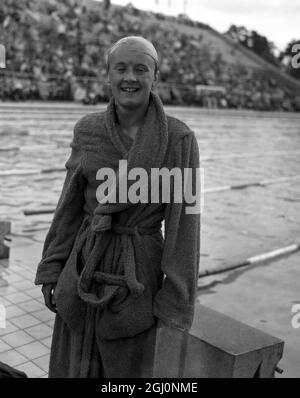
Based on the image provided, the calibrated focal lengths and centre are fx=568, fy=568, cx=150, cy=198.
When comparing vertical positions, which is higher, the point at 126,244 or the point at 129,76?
the point at 129,76

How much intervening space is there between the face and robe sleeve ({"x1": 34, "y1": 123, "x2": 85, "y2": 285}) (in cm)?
27

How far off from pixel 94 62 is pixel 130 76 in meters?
24.9

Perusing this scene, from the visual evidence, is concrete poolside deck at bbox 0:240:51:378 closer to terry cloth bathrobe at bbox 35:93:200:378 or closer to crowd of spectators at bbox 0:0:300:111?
terry cloth bathrobe at bbox 35:93:200:378

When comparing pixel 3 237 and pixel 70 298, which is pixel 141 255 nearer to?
pixel 70 298

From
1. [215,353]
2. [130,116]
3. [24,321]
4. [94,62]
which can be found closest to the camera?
[130,116]

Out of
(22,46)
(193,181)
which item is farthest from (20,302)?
(22,46)

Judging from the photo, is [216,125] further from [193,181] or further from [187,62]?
[193,181]

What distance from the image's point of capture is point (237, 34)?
5509cm

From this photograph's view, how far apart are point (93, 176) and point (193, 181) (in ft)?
1.26

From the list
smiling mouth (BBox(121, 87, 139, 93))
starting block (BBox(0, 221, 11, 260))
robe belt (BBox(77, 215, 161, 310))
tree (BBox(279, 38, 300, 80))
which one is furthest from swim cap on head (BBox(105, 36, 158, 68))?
tree (BBox(279, 38, 300, 80))

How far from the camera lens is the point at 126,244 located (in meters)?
2.18

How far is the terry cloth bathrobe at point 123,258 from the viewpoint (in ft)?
6.99

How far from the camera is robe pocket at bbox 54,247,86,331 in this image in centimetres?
221

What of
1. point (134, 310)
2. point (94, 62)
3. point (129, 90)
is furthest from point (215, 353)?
point (94, 62)
